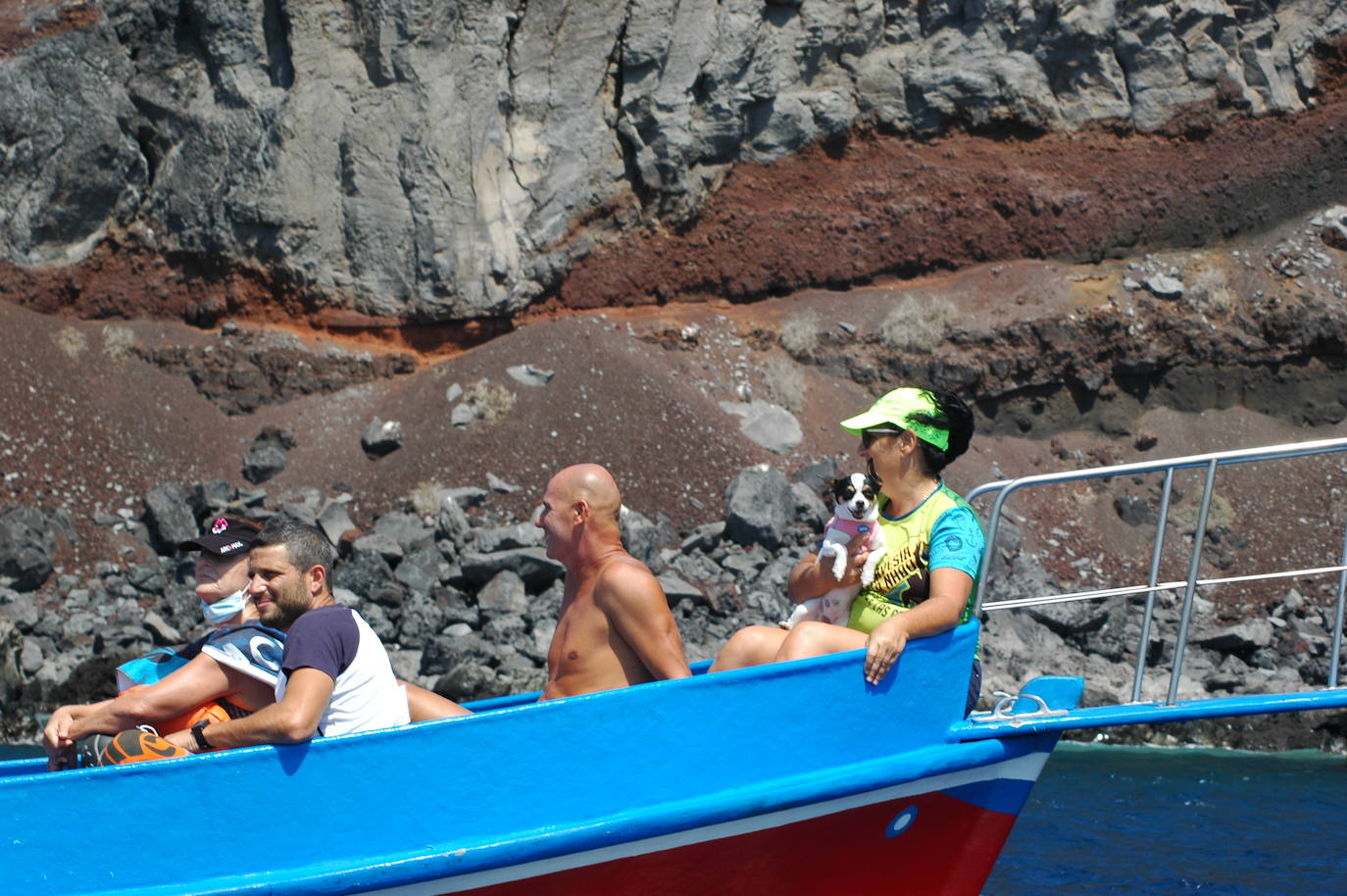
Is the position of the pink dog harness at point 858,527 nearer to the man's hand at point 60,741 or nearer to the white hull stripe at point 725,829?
the white hull stripe at point 725,829

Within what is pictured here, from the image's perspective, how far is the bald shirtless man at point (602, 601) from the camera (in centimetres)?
456

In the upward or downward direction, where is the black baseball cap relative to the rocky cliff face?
upward

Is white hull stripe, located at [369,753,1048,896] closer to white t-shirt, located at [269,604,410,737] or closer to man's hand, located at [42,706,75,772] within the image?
white t-shirt, located at [269,604,410,737]

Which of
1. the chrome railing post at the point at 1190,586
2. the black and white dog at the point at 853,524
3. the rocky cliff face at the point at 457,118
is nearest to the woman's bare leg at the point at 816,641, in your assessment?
the black and white dog at the point at 853,524

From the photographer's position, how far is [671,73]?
68.9 feet

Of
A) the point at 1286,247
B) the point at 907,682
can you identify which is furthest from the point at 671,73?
the point at 907,682

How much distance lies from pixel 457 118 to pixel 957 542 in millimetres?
17053

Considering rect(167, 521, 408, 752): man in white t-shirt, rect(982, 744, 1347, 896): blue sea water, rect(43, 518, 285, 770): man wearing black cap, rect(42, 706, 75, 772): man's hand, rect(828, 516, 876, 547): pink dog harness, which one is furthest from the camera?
rect(982, 744, 1347, 896): blue sea water

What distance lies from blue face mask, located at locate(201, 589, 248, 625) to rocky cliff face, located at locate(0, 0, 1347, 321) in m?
15.9

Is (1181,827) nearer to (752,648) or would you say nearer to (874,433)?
(752,648)

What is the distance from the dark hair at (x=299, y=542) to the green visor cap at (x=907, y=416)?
1.90 m

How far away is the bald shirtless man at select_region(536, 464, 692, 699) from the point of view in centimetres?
456

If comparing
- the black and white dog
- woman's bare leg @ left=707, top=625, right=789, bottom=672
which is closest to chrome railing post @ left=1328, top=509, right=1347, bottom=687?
the black and white dog

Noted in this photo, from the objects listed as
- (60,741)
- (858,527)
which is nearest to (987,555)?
(858,527)
